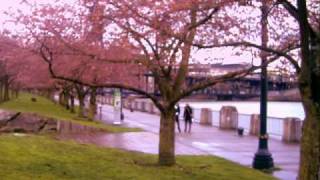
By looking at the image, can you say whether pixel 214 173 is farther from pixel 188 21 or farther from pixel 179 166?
pixel 188 21

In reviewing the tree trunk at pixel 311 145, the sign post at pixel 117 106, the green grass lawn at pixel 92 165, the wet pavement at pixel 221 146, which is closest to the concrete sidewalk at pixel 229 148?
the wet pavement at pixel 221 146

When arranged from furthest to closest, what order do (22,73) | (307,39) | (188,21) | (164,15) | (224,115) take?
(22,73) < (224,115) < (188,21) < (164,15) < (307,39)

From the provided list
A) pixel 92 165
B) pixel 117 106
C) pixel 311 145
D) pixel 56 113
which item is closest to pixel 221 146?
pixel 92 165

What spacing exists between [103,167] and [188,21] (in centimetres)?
368

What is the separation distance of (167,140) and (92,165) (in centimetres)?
232

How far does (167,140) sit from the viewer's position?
16203 millimetres

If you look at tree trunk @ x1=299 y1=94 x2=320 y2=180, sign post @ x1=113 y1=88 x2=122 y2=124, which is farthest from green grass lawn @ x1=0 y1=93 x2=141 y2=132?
tree trunk @ x1=299 y1=94 x2=320 y2=180

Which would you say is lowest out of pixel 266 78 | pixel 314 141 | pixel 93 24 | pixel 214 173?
pixel 214 173

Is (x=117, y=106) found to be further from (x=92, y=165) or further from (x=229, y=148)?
(x=92, y=165)

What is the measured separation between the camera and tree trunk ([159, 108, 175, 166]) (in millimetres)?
16141

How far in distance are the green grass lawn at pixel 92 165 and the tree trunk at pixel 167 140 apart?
0.30m

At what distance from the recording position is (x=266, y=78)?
17641mm

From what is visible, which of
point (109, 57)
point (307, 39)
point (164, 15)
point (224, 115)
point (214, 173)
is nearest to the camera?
point (307, 39)

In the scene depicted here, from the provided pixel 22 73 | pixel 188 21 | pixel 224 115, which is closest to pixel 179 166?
pixel 188 21
